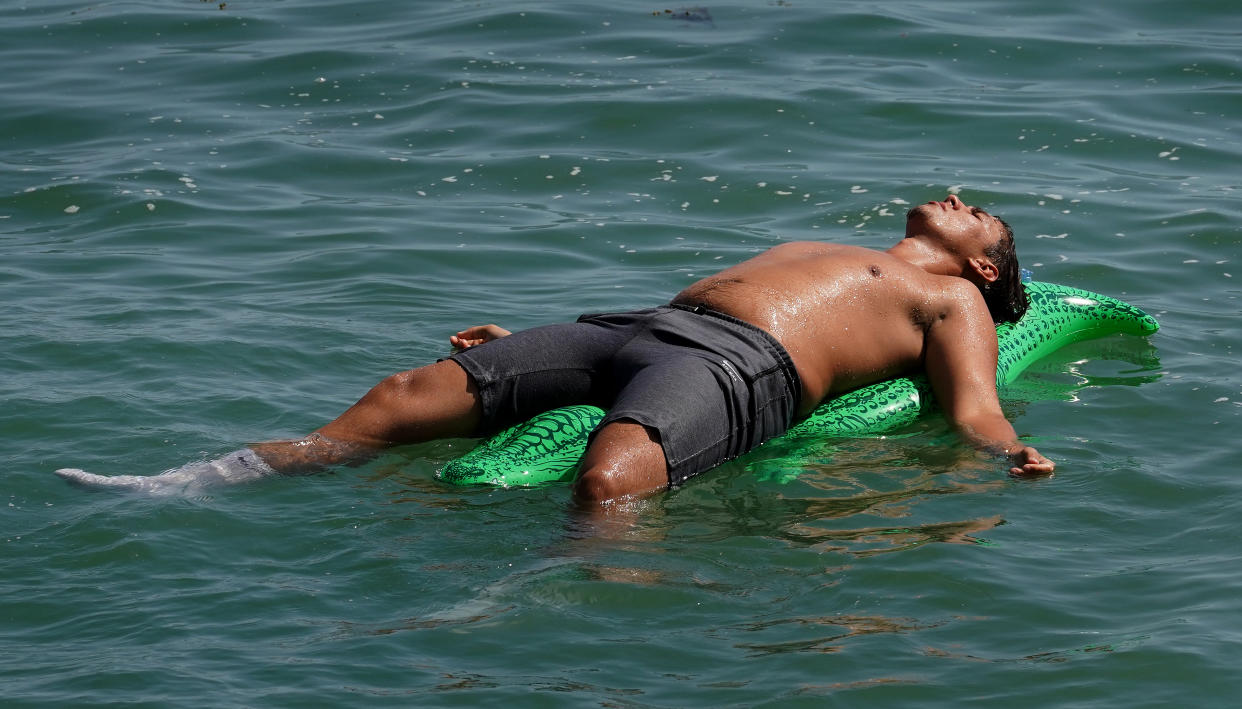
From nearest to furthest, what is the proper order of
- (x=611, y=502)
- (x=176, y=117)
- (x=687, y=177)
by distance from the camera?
(x=611, y=502), (x=687, y=177), (x=176, y=117)

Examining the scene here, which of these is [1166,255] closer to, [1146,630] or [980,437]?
[980,437]

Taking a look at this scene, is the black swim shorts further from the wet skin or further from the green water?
the green water

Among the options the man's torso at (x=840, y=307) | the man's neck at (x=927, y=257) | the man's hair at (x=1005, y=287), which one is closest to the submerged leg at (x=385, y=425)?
the man's torso at (x=840, y=307)

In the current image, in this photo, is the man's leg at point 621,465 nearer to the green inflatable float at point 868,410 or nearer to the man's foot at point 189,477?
the green inflatable float at point 868,410

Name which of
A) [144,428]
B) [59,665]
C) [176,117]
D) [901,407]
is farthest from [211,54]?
[59,665]

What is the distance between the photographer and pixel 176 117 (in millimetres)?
12492

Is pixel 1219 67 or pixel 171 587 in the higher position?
pixel 1219 67

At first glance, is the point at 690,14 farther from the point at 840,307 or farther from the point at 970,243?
the point at 840,307

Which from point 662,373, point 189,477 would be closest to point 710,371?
point 662,373

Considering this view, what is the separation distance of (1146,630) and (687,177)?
672 centimetres

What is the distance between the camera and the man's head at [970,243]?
6844mm

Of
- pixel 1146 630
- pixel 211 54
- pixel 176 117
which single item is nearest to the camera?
pixel 1146 630

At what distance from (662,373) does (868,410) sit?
3.64 feet

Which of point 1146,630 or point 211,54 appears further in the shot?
point 211,54
